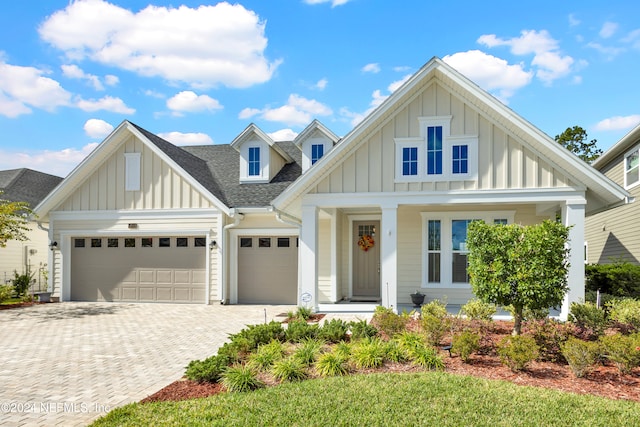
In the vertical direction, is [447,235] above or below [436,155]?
below

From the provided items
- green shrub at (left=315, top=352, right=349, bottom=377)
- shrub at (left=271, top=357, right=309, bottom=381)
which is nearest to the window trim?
green shrub at (left=315, top=352, right=349, bottom=377)

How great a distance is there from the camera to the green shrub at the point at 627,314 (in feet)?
29.2

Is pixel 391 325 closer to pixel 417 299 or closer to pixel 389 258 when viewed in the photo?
pixel 389 258

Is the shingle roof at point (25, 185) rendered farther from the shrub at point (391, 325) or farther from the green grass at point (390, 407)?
the green grass at point (390, 407)

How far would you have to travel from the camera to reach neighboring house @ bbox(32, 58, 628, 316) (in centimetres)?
1134

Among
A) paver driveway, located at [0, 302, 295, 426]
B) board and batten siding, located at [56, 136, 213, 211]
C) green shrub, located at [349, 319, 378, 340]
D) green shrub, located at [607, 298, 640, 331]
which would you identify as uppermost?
board and batten siding, located at [56, 136, 213, 211]

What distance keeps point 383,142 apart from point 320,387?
742 centimetres

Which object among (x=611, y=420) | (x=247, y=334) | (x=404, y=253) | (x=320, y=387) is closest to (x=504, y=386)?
(x=611, y=420)

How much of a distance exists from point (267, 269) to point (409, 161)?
6.40m

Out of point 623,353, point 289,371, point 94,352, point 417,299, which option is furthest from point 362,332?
point 417,299

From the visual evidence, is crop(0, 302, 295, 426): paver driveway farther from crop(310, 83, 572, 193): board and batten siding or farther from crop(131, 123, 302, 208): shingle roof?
crop(310, 83, 572, 193): board and batten siding

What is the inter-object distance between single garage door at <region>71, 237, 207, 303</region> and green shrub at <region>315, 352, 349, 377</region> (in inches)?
384

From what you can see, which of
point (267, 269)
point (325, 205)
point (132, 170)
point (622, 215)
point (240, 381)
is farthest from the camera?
point (622, 215)

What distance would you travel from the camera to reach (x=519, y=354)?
6355mm
